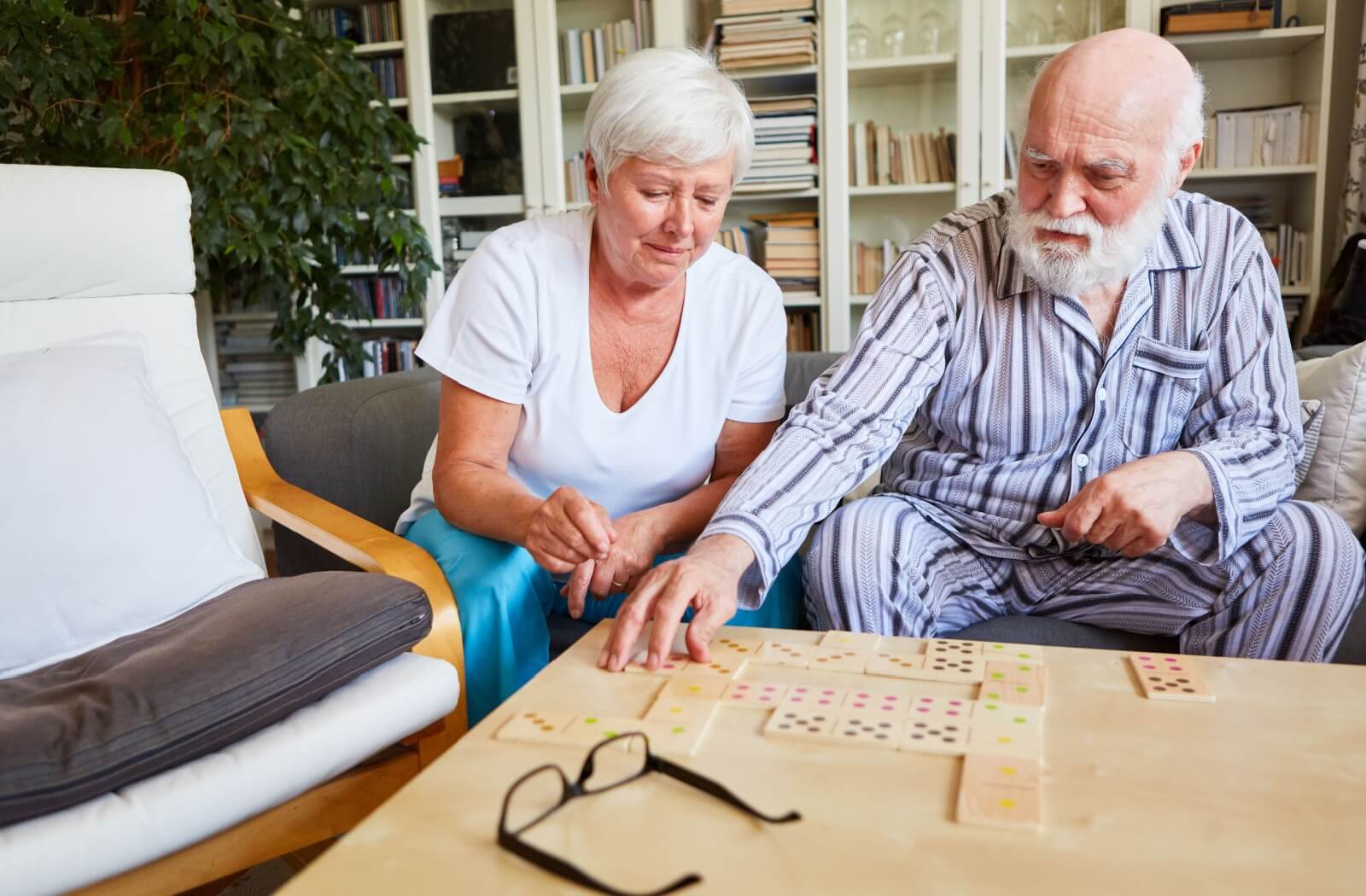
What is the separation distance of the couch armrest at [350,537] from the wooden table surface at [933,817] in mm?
391

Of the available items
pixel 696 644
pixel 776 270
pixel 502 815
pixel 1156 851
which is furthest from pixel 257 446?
pixel 776 270

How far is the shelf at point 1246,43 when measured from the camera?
3.09 m

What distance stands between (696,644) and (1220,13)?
287 centimetres

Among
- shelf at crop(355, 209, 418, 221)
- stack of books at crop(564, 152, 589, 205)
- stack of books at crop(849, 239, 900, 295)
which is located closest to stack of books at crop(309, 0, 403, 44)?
shelf at crop(355, 209, 418, 221)

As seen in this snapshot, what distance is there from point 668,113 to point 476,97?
2.51 meters

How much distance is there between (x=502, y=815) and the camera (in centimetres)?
73

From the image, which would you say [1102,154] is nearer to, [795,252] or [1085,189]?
[1085,189]

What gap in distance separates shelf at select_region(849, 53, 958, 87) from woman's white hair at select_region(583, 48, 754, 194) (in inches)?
79.2

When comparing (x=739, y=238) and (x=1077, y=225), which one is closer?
(x=1077, y=225)

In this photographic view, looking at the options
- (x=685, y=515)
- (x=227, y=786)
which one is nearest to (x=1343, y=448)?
(x=685, y=515)

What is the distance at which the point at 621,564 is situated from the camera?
1355mm

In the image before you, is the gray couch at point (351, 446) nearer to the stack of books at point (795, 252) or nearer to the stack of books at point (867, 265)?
the stack of books at point (795, 252)

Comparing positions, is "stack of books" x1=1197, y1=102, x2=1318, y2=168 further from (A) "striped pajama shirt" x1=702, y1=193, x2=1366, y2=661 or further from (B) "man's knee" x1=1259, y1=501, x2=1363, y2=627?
(B) "man's knee" x1=1259, y1=501, x2=1363, y2=627

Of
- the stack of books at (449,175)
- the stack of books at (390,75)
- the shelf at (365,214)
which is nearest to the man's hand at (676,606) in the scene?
the shelf at (365,214)
